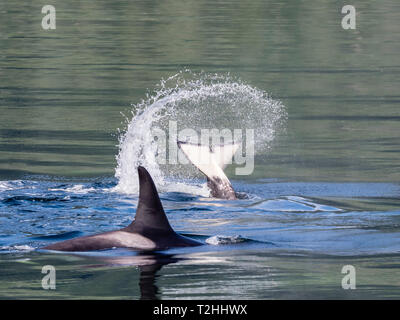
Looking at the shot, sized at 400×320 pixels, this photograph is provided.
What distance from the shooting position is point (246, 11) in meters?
59.4

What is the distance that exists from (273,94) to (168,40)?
60.8ft

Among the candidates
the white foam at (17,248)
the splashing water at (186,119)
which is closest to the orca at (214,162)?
the splashing water at (186,119)

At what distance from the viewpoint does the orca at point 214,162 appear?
15617 mm

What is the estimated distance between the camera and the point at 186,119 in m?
23.6

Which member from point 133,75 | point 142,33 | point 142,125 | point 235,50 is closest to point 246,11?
point 142,33

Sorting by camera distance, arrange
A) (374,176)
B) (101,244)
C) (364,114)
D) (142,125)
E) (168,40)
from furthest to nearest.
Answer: (168,40)
(364,114)
(142,125)
(374,176)
(101,244)

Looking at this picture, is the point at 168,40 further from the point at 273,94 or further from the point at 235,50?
the point at 273,94

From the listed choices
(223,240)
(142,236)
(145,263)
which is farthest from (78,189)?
(145,263)

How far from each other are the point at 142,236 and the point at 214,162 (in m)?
4.20

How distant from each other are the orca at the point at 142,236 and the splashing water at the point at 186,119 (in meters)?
4.10

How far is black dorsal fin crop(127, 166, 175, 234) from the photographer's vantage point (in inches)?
456

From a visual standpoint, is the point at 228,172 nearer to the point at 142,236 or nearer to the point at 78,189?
the point at 78,189

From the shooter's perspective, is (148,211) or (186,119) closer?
(148,211)

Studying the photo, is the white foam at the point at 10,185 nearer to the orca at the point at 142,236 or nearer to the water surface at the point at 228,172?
the water surface at the point at 228,172
